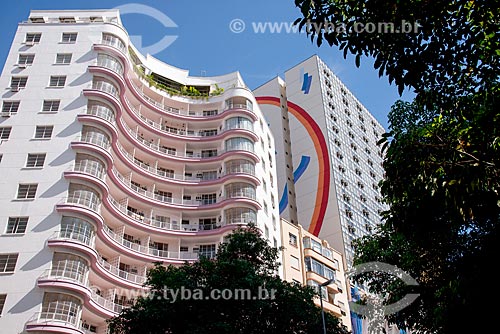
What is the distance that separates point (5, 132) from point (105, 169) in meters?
8.28

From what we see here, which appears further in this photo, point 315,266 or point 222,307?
point 315,266

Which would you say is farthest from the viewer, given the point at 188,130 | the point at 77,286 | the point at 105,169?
the point at 188,130

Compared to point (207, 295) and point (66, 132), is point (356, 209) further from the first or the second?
point (207, 295)

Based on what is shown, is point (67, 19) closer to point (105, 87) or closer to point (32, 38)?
point (32, 38)

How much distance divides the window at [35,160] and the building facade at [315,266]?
78.6 ft

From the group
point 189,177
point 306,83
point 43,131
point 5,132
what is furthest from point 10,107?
point 306,83

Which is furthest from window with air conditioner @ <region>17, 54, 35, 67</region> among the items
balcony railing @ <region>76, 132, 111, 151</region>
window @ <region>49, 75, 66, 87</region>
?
balcony railing @ <region>76, 132, 111, 151</region>

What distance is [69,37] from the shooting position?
45.1 metres

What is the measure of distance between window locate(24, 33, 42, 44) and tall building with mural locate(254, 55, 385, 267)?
1403 inches

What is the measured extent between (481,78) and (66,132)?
117ft

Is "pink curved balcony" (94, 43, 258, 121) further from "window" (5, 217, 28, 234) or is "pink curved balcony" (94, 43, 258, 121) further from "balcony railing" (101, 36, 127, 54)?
"window" (5, 217, 28, 234)

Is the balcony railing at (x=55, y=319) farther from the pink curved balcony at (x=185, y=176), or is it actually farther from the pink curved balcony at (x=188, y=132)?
the pink curved balcony at (x=188, y=132)

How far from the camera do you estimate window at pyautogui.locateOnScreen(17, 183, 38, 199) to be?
36.1 m

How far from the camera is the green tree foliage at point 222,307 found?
2064cm
